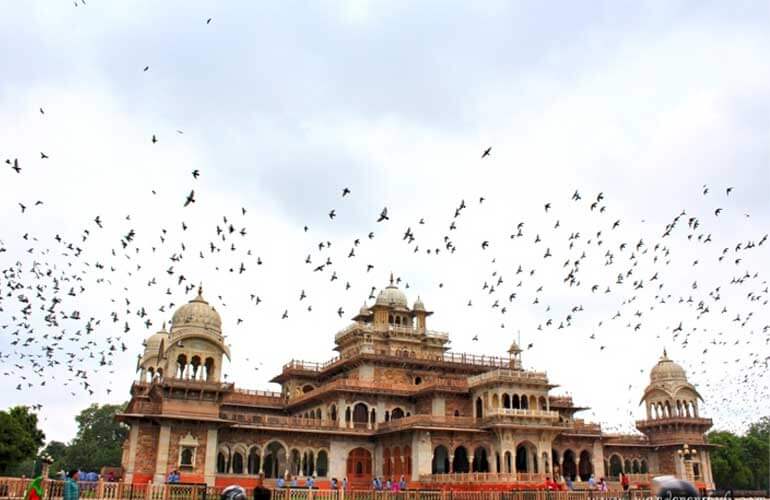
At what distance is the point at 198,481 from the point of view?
36.9 m

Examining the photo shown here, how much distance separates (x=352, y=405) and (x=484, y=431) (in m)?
8.95

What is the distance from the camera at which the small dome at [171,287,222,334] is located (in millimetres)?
39781

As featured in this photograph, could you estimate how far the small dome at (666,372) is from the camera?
5316cm

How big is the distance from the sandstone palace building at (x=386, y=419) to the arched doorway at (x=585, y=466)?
0.10m

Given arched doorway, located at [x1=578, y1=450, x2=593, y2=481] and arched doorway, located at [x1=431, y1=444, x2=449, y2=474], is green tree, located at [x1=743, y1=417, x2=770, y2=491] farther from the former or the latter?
arched doorway, located at [x1=431, y1=444, x2=449, y2=474]

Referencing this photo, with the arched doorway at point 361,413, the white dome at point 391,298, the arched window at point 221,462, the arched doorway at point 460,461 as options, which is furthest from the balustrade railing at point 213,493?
the white dome at point 391,298

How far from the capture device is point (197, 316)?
1575 inches

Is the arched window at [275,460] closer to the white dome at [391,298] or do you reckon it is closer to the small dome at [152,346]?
the small dome at [152,346]

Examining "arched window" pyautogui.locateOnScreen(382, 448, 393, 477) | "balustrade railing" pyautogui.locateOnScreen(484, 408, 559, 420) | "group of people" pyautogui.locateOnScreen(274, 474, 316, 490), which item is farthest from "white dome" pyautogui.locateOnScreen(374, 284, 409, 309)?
"group of people" pyautogui.locateOnScreen(274, 474, 316, 490)

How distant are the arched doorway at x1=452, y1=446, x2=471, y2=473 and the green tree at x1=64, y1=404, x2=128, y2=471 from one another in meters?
38.0

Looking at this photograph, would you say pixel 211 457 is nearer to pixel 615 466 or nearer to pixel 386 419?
pixel 386 419

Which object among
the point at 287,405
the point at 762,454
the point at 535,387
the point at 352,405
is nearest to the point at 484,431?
the point at 535,387

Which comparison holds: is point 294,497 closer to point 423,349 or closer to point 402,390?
point 402,390

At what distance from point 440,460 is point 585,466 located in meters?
10.8
